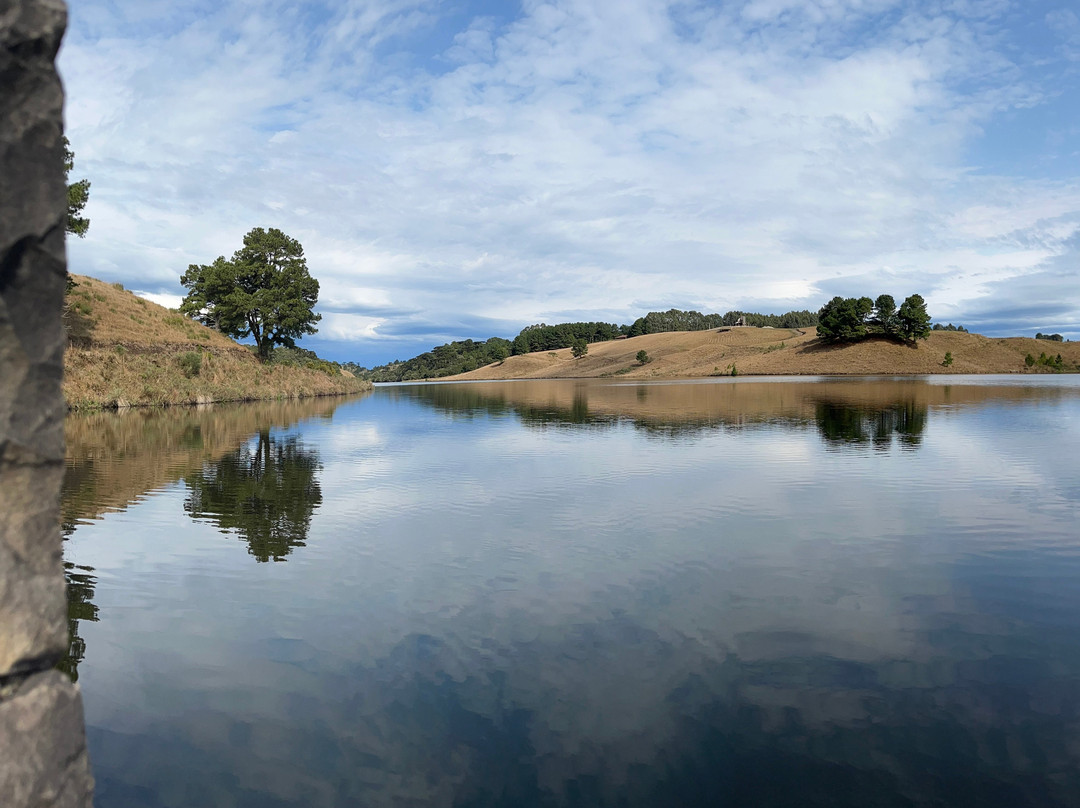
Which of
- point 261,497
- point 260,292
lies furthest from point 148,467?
point 260,292

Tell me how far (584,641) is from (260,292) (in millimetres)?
60247

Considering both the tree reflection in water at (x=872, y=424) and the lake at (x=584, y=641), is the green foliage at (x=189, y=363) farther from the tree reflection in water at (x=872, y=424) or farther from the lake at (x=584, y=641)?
the tree reflection in water at (x=872, y=424)

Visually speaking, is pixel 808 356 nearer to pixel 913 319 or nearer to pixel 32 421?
pixel 913 319

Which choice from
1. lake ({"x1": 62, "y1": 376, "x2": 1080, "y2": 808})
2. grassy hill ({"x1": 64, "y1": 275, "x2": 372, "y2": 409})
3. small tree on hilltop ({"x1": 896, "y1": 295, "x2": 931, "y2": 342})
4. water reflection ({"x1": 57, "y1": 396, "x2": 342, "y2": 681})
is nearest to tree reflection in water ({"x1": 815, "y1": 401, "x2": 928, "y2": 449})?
lake ({"x1": 62, "y1": 376, "x2": 1080, "y2": 808})

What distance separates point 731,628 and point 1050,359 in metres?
128

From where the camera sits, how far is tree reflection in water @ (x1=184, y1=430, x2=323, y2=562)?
1044 centimetres

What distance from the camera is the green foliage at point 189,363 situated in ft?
155

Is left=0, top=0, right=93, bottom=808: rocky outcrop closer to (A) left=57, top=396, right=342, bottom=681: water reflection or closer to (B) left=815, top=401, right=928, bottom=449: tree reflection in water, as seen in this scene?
(A) left=57, top=396, right=342, bottom=681: water reflection

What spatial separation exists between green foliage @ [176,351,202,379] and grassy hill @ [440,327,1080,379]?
79052 millimetres

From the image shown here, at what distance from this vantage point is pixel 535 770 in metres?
4.43

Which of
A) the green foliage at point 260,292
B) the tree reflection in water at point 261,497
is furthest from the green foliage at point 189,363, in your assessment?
the tree reflection in water at point 261,497

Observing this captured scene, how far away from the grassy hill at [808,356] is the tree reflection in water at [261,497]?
326ft

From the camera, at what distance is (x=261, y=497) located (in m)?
13.5

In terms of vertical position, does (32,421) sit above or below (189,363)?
below
